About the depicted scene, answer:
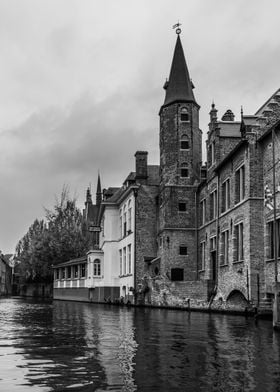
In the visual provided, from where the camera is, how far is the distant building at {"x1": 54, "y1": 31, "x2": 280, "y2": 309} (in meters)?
32.0

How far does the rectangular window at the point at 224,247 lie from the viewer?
124ft

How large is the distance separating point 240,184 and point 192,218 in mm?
12640

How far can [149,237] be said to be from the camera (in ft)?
171

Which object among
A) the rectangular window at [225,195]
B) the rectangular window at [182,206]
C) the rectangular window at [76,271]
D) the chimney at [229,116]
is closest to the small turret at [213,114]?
the chimney at [229,116]

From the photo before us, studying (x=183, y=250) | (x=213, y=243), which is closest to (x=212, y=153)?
(x=213, y=243)

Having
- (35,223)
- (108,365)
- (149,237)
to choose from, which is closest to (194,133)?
(149,237)

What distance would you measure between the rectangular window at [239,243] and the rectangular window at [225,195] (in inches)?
123

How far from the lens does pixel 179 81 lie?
4872 centimetres

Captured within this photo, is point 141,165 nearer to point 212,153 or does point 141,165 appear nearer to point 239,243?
point 212,153

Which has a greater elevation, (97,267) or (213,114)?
(213,114)

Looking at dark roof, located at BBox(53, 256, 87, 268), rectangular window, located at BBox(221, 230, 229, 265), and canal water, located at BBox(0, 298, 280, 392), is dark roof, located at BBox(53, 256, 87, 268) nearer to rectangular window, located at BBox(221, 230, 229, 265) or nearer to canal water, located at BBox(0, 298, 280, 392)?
rectangular window, located at BBox(221, 230, 229, 265)

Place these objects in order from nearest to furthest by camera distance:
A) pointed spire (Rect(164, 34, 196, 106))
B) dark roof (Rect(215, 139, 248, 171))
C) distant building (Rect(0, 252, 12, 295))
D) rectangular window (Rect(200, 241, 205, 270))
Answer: dark roof (Rect(215, 139, 248, 171)) < rectangular window (Rect(200, 241, 205, 270)) < pointed spire (Rect(164, 34, 196, 106)) < distant building (Rect(0, 252, 12, 295))

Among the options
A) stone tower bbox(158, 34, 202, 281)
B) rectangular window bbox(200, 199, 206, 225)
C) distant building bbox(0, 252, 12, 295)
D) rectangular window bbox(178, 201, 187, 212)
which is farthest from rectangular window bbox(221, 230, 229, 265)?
distant building bbox(0, 252, 12, 295)

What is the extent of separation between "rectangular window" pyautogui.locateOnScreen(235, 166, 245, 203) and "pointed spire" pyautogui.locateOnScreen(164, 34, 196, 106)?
14.4 metres
